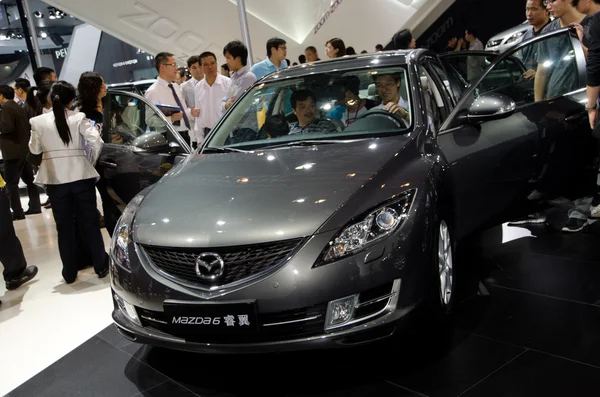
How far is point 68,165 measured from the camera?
445 cm

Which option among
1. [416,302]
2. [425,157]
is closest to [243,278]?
[416,302]

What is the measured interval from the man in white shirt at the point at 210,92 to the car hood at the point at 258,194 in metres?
3.10

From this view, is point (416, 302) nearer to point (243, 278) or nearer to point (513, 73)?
point (243, 278)

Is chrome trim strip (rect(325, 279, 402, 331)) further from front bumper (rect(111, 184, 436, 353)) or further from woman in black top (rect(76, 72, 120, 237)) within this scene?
woman in black top (rect(76, 72, 120, 237))

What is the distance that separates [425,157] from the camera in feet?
9.41

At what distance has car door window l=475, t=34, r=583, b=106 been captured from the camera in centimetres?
394

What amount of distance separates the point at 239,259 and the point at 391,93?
1.49 m

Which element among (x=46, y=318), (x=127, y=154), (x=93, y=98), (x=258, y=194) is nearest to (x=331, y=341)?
(x=258, y=194)

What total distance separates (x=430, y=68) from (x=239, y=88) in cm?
248

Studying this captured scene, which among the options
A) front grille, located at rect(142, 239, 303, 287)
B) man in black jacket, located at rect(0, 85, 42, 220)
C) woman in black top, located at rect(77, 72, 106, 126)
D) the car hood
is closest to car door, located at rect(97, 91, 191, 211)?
woman in black top, located at rect(77, 72, 106, 126)

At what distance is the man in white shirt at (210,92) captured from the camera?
6.15m

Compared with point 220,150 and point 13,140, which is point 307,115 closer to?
point 220,150

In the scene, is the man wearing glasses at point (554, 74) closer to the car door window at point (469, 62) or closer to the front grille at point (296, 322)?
the car door window at point (469, 62)

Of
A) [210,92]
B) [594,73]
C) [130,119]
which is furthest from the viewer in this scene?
[210,92]
